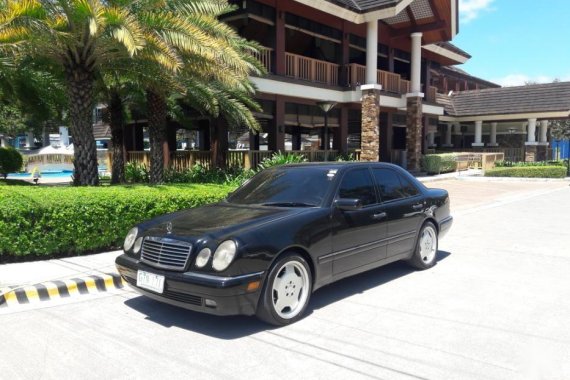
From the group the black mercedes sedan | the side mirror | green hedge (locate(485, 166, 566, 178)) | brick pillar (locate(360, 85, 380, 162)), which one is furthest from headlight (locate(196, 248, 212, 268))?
green hedge (locate(485, 166, 566, 178))

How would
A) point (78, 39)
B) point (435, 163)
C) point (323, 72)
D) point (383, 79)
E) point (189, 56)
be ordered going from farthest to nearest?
1. point (435, 163)
2. point (383, 79)
3. point (323, 72)
4. point (189, 56)
5. point (78, 39)

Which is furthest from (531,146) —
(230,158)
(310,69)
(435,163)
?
(230,158)

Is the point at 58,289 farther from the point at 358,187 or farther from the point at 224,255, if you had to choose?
the point at 358,187

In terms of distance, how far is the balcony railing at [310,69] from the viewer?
18.4 metres

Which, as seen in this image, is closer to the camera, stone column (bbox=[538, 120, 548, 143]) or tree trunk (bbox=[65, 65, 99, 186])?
tree trunk (bbox=[65, 65, 99, 186])

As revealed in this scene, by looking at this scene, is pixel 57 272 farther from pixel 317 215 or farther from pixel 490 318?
pixel 490 318

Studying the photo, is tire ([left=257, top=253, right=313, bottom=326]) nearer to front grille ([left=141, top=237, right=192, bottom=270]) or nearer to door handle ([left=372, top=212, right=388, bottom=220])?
front grille ([left=141, top=237, right=192, bottom=270])

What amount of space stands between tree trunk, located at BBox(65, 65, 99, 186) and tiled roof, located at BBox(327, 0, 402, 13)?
37.2 feet

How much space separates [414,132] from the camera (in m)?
24.1

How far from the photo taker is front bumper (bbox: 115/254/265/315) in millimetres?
4105

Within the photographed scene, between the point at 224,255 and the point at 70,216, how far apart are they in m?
3.49

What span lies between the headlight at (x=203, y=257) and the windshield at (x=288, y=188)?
1236mm

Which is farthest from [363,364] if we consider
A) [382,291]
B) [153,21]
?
[153,21]

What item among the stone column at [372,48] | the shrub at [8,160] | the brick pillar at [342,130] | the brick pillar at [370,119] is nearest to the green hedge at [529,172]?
the brick pillar at [370,119]
